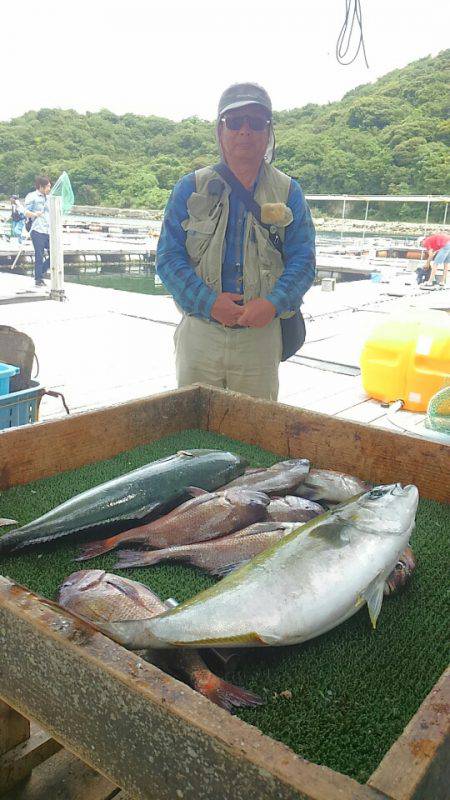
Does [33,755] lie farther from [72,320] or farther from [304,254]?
[72,320]

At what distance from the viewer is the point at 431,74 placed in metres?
53.4

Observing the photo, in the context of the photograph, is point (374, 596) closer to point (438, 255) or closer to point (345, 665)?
point (345, 665)

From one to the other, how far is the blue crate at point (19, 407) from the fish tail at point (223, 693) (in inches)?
108

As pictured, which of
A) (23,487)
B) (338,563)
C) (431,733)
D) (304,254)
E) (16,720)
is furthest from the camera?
(304,254)

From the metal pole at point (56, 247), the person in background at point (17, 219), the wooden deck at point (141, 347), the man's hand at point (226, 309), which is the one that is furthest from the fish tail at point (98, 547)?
the person in background at point (17, 219)

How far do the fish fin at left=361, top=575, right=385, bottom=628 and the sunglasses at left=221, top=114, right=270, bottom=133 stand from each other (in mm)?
2633

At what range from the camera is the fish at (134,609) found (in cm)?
133

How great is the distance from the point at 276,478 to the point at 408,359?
484 centimetres

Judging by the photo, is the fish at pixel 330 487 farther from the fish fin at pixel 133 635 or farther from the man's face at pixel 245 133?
the man's face at pixel 245 133

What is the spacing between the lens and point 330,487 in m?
2.34

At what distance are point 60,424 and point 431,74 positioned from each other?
61.3 m

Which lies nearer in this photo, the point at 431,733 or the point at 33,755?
the point at 431,733

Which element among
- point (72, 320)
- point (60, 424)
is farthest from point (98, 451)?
point (72, 320)

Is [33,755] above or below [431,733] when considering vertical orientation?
below
